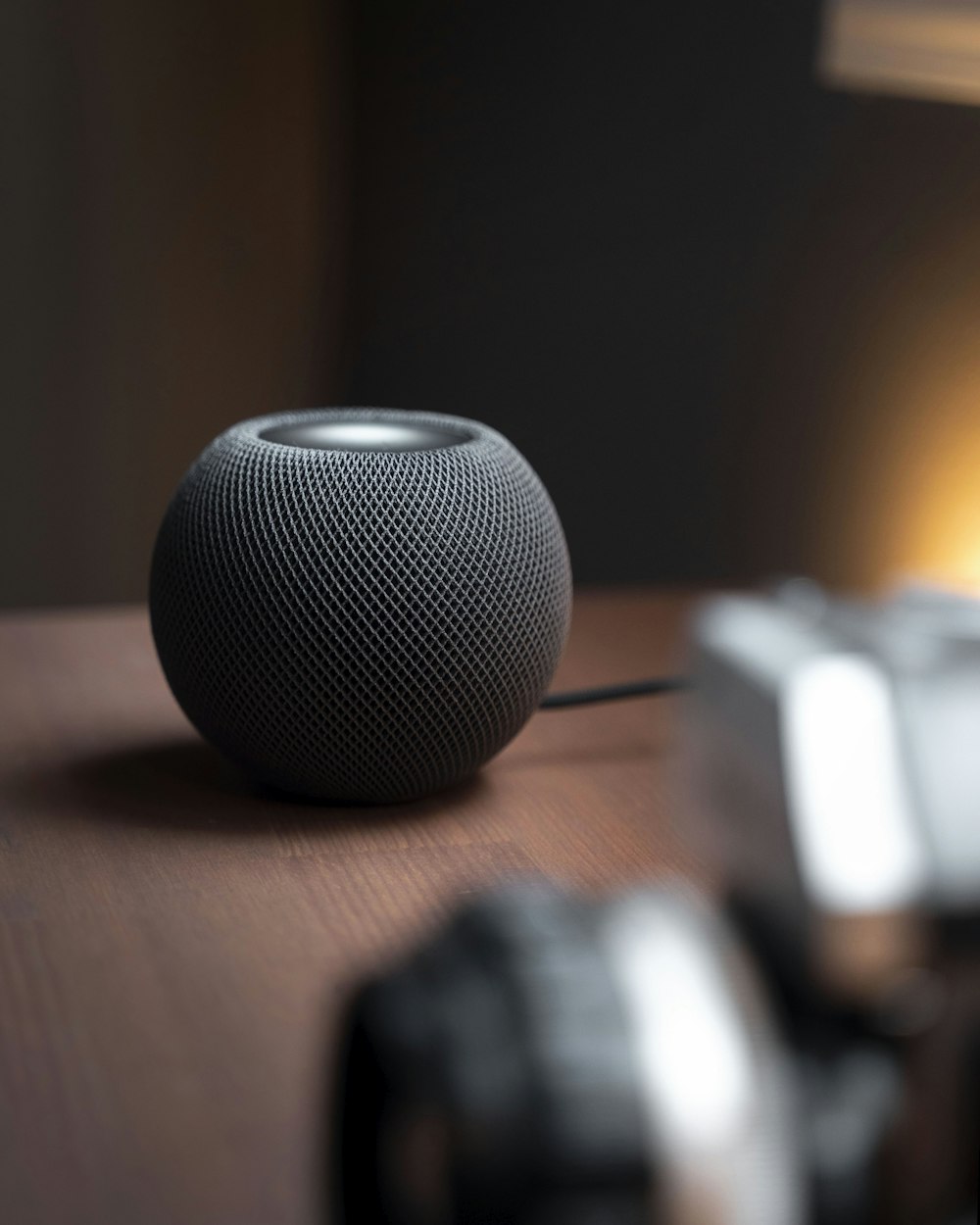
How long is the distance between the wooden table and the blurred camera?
7 cm

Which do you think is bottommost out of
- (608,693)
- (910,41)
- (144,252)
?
→ (608,693)

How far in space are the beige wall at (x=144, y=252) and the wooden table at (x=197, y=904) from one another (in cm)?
83

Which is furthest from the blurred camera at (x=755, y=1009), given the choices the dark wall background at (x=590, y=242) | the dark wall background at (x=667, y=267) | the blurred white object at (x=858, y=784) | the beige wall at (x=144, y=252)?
the beige wall at (x=144, y=252)

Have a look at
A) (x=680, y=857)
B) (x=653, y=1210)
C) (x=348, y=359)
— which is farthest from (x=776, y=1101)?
(x=348, y=359)

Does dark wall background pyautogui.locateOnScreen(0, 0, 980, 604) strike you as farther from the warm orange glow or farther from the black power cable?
the black power cable

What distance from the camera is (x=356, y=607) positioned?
81 centimetres

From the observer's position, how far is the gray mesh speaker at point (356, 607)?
2.68ft

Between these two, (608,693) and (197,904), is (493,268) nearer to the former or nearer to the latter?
(608,693)

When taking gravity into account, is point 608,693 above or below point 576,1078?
below

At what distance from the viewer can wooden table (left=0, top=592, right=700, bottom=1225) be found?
57cm

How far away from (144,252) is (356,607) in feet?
4.16

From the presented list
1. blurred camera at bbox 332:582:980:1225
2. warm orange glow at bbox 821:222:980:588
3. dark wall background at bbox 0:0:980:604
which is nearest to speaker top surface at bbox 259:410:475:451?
blurred camera at bbox 332:582:980:1225

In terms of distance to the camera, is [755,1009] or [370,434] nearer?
[755,1009]

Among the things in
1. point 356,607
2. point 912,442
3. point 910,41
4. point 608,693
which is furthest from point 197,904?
point 912,442
